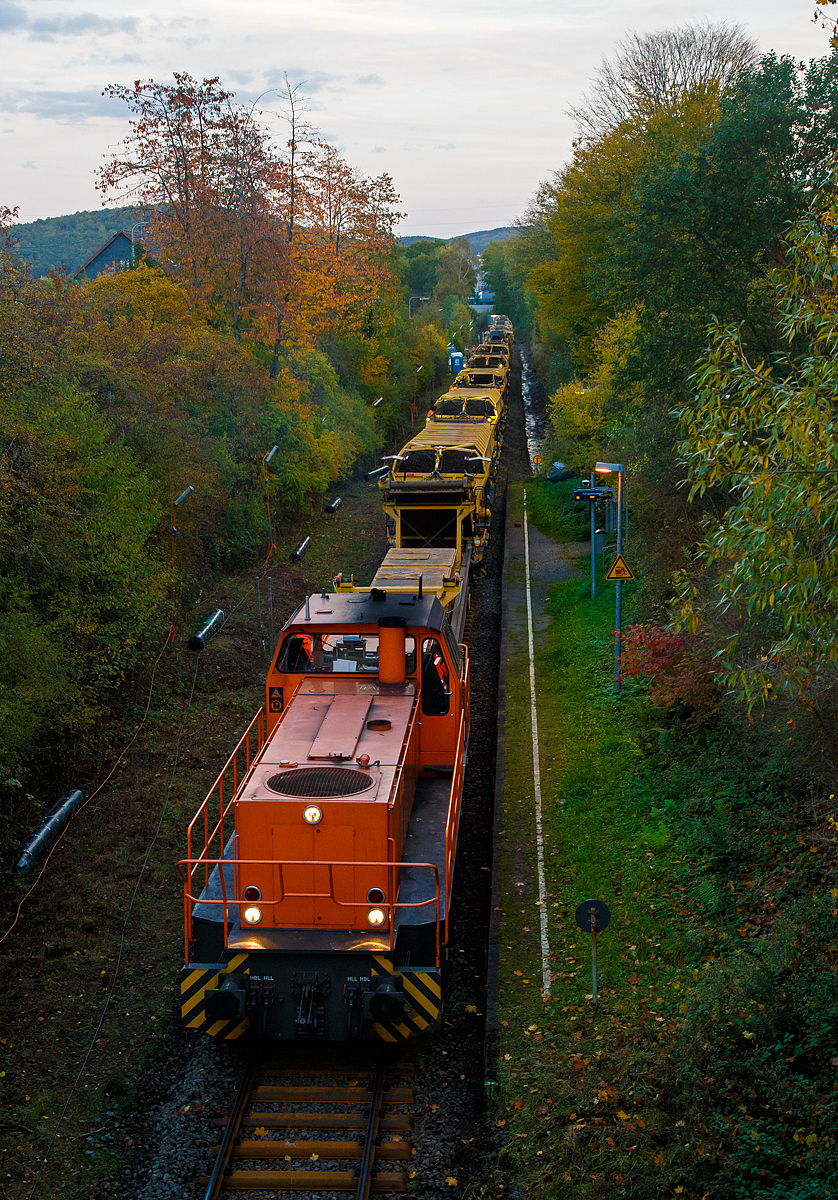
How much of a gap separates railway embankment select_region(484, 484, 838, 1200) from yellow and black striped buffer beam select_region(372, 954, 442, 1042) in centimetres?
93

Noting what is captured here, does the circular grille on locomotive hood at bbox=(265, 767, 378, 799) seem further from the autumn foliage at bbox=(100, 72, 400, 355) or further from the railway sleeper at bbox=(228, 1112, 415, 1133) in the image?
the autumn foliage at bbox=(100, 72, 400, 355)

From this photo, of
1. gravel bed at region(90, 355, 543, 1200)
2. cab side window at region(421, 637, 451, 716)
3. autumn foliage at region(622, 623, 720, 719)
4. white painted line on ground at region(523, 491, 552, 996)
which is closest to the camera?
gravel bed at region(90, 355, 543, 1200)

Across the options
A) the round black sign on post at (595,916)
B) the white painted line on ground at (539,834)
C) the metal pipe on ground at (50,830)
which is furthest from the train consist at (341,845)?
the metal pipe on ground at (50,830)

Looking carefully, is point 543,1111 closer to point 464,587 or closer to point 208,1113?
point 208,1113

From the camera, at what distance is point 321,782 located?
8.72m

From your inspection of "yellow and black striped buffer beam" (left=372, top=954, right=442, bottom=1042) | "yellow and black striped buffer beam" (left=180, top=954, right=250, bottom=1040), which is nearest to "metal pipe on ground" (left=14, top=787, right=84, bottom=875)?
"yellow and black striped buffer beam" (left=180, top=954, right=250, bottom=1040)

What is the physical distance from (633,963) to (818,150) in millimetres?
15187

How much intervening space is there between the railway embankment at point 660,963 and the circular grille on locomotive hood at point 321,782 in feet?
9.20

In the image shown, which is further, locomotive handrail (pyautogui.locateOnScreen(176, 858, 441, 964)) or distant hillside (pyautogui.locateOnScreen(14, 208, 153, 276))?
distant hillside (pyautogui.locateOnScreen(14, 208, 153, 276))

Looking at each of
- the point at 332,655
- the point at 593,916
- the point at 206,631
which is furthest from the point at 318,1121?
the point at 206,631

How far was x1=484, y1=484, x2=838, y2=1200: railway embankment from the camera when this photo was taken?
718cm

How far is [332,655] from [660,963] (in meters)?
4.97

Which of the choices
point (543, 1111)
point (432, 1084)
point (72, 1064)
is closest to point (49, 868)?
point (72, 1064)

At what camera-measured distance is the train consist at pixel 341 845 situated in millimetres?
8086
